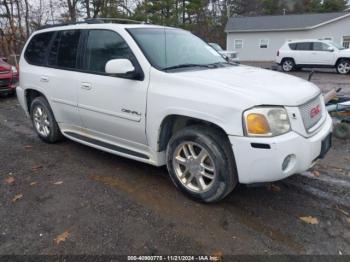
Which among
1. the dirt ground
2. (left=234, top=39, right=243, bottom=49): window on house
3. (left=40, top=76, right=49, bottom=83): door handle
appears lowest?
the dirt ground

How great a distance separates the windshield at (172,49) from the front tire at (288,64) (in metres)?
15.5

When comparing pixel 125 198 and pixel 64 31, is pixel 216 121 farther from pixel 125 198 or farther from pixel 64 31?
pixel 64 31

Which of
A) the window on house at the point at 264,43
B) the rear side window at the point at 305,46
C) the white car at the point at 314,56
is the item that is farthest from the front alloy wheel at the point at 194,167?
the window on house at the point at 264,43

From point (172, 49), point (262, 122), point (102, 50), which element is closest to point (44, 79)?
point (102, 50)

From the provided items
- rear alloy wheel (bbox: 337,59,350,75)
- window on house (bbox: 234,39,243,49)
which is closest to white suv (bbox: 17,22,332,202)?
rear alloy wheel (bbox: 337,59,350,75)

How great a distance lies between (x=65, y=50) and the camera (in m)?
4.72

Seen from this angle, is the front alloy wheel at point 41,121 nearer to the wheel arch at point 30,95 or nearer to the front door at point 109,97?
the wheel arch at point 30,95

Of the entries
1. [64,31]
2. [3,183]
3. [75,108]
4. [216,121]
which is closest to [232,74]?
[216,121]

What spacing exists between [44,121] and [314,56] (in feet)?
52.9

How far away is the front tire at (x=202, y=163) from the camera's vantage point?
10.5 ft

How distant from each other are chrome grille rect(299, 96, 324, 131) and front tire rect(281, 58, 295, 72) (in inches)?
637

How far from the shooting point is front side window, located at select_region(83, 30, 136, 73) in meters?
3.93

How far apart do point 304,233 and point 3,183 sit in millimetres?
3518

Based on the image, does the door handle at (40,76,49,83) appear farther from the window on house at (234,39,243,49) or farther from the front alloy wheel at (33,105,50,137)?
the window on house at (234,39,243,49)
